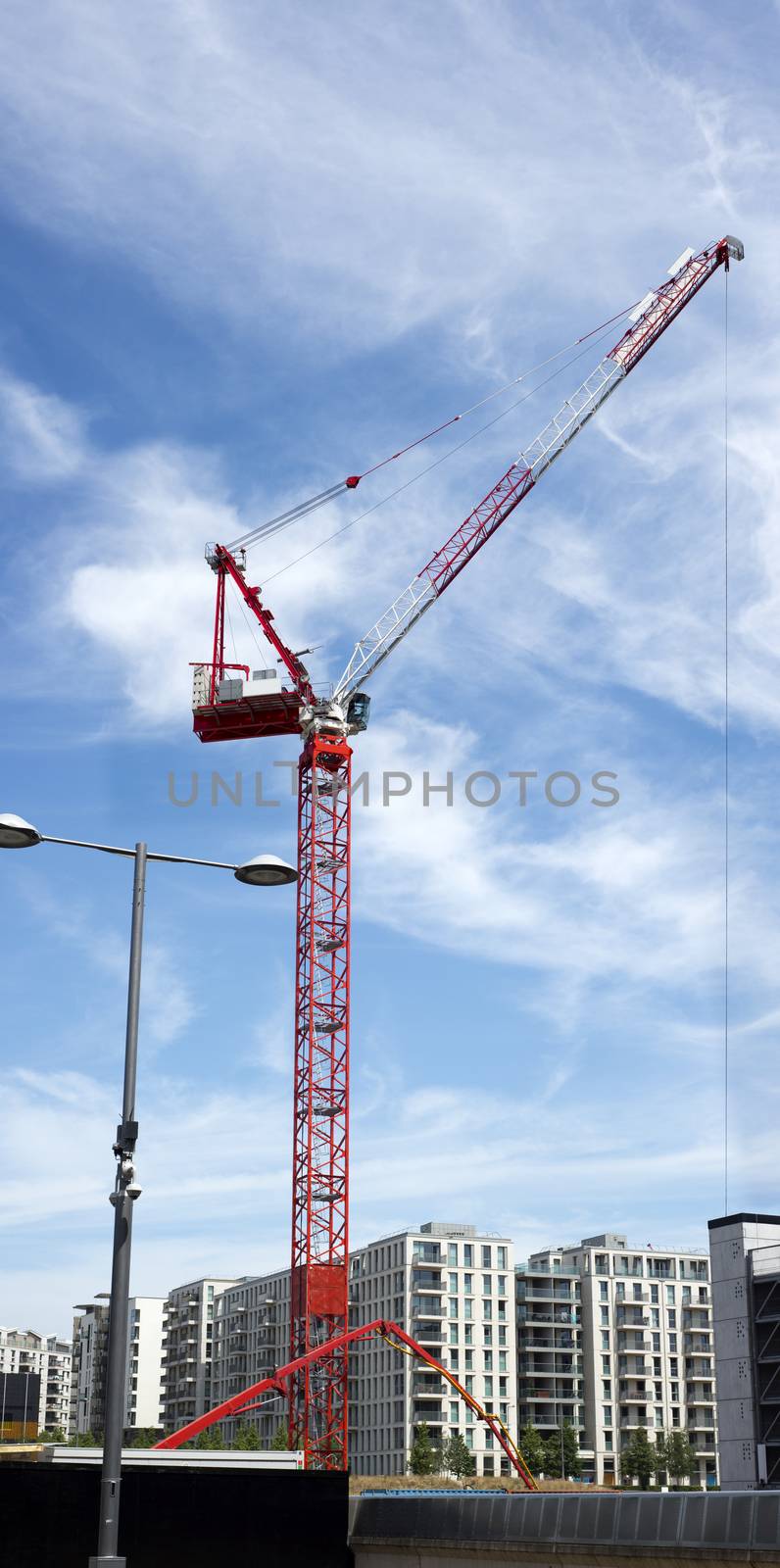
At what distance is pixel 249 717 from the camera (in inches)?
3738

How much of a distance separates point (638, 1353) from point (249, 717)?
9444cm

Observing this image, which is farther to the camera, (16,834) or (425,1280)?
(425,1280)

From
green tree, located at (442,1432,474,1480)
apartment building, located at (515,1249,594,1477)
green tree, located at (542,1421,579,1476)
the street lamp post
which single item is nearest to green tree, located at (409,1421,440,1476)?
green tree, located at (442,1432,474,1480)

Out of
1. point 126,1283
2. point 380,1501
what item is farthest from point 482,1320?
point 126,1283

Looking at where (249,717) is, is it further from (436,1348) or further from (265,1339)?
(265,1339)

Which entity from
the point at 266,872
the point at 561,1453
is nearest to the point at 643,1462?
the point at 561,1453

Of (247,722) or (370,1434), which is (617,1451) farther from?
(247,722)

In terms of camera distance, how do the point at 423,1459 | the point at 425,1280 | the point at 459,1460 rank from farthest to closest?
1. the point at 425,1280
2. the point at 459,1460
3. the point at 423,1459

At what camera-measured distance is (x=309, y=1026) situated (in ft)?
286

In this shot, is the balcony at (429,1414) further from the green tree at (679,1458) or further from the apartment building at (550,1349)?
the green tree at (679,1458)

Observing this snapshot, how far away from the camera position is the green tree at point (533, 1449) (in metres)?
142

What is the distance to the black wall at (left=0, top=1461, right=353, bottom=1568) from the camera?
30.3 metres

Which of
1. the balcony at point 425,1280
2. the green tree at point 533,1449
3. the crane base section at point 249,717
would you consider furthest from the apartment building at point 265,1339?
the crane base section at point 249,717

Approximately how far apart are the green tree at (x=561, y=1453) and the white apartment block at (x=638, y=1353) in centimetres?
838
